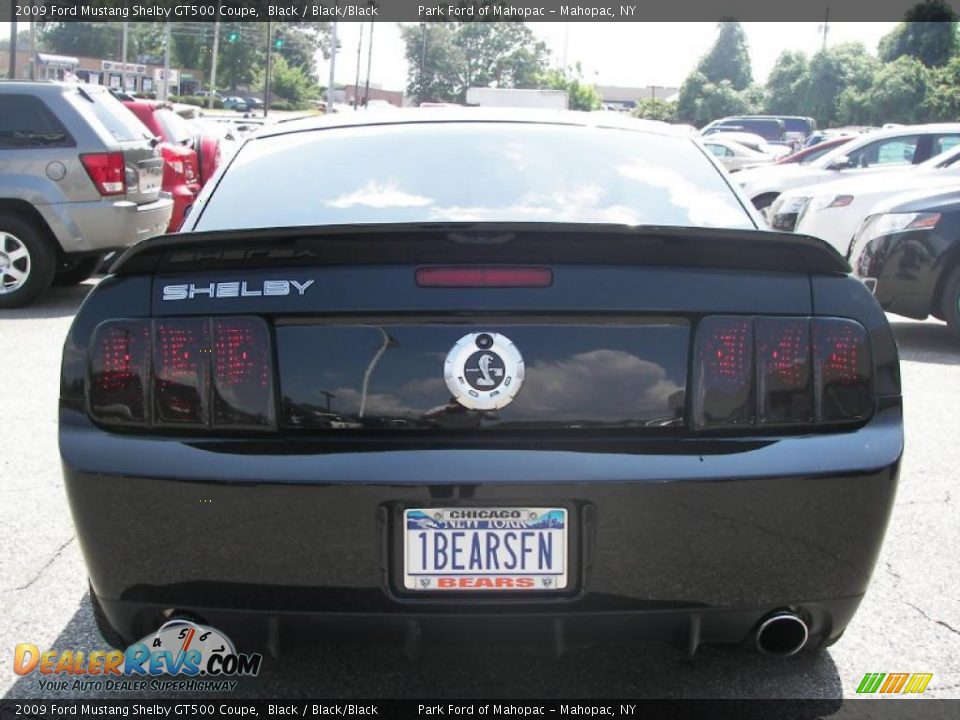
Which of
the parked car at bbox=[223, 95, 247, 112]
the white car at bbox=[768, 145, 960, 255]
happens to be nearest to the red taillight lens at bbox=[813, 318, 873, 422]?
the white car at bbox=[768, 145, 960, 255]

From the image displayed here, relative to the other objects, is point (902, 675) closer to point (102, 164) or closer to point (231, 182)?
point (231, 182)

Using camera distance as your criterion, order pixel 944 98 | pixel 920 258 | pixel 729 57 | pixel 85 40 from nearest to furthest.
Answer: pixel 920 258 < pixel 944 98 < pixel 85 40 < pixel 729 57

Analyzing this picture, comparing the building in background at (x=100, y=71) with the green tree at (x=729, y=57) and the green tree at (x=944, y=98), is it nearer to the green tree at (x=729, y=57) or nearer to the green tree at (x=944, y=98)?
the green tree at (x=944, y=98)

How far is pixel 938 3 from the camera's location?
83.5m

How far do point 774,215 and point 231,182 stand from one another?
1072 centimetres

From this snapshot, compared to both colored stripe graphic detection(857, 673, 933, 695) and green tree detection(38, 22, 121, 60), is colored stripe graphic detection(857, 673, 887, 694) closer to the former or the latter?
colored stripe graphic detection(857, 673, 933, 695)

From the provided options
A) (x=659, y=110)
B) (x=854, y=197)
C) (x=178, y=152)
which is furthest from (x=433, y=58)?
(x=854, y=197)

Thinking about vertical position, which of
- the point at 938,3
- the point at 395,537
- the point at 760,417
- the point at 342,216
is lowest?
the point at 395,537

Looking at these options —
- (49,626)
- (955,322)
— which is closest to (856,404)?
(49,626)

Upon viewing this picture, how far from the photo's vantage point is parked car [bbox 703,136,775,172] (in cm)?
2373

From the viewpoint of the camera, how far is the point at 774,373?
2.61m

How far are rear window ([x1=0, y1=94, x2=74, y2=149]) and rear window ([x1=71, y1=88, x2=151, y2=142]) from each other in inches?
10.9

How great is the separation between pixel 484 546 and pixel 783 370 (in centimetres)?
80

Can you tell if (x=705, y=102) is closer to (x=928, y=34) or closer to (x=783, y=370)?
(x=928, y=34)
